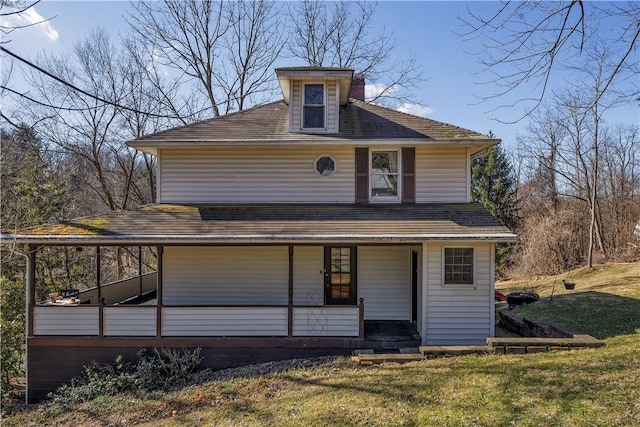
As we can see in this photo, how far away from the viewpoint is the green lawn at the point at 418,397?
524cm

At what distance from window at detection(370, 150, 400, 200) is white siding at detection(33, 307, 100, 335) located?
758 centimetres

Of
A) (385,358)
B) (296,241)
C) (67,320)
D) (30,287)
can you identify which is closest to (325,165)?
(296,241)

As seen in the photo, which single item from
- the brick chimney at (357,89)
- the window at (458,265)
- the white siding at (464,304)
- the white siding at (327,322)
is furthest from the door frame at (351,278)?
the brick chimney at (357,89)

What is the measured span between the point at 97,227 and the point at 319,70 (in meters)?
7.03

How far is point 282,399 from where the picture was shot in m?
6.50

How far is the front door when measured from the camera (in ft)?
34.9

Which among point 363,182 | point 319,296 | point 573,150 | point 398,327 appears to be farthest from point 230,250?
point 573,150

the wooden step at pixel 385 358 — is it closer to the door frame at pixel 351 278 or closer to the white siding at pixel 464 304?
the white siding at pixel 464 304

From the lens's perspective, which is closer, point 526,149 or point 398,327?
point 398,327

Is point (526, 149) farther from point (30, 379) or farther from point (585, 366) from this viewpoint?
point (30, 379)

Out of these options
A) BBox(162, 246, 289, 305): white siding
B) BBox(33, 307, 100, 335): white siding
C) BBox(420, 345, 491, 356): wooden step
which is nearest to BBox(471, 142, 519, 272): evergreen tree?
BBox(162, 246, 289, 305): white siding

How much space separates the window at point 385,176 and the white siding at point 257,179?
603 mm

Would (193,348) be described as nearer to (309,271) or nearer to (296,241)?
(296,241)

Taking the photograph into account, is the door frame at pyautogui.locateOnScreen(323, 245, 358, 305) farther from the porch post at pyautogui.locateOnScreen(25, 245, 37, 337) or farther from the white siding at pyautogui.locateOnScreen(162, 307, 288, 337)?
the porch post at pyautogui.locateOnScreen(25, 245, 37, 337)
